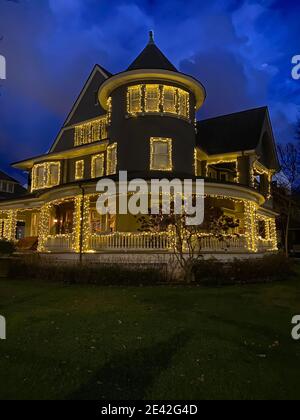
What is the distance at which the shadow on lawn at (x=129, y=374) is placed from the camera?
4.29 meters

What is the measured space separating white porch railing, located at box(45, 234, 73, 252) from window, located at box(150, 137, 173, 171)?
6370 mm

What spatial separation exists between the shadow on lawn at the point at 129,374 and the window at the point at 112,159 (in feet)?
52.9

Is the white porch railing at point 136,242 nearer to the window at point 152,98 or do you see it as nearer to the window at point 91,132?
the window at point 152,98

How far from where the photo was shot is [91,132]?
1002 inches

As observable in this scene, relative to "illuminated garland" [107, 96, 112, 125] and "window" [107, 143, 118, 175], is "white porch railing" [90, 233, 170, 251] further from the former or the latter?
"illuminated garland" [107, 96, 112, 125]

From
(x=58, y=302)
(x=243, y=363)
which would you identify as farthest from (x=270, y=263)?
(x=243, y=363)

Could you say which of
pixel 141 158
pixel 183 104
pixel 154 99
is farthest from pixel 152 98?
pixel 141 158

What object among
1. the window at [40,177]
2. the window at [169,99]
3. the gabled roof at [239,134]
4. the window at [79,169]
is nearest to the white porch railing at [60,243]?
the window at [79,169]

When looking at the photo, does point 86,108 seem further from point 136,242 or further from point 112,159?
point 136,242

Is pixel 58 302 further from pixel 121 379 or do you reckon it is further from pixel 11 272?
pixel 11 272

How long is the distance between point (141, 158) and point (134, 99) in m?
3.70

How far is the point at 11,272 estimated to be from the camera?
16328 mm

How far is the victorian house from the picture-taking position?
17938mm

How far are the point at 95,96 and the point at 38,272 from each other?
50.4 feet
